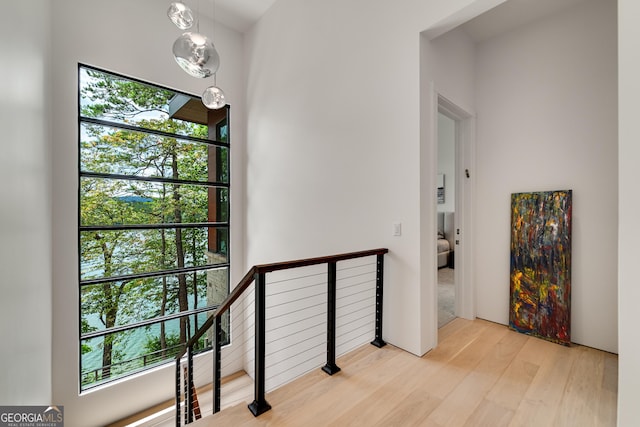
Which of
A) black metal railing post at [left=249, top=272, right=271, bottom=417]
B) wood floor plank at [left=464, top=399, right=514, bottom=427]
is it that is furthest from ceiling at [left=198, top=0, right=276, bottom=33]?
wood floor plank at [left=464, top=399, right=514, bottom=427]

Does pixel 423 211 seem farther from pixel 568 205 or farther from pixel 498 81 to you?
pixel 498 81

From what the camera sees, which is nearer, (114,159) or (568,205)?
(568,205)

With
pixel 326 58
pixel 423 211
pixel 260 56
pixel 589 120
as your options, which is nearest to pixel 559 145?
pixel 589 120

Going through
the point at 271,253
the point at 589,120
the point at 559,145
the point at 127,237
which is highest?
the point at 589,120

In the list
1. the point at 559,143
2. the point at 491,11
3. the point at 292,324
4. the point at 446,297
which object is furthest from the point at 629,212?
the point at 292,324

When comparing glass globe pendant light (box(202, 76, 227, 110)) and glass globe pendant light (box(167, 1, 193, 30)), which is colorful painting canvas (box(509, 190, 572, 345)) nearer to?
glass globe pendant light (box(202, 76, 227, 110))

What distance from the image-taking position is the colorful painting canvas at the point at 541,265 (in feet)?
8.43

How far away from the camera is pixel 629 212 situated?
1440 mm

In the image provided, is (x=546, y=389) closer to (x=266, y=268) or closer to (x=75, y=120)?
(x=266, y=268)

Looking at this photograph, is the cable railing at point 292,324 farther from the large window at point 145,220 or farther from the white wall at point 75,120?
the white wall at point 75,120

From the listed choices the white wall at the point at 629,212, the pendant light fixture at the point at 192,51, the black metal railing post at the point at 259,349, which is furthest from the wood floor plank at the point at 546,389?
the pendant light fixture at the point at 192,51

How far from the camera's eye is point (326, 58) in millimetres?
3092

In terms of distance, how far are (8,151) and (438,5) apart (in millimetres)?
2737

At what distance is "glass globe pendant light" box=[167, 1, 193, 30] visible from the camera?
1.78 metres
